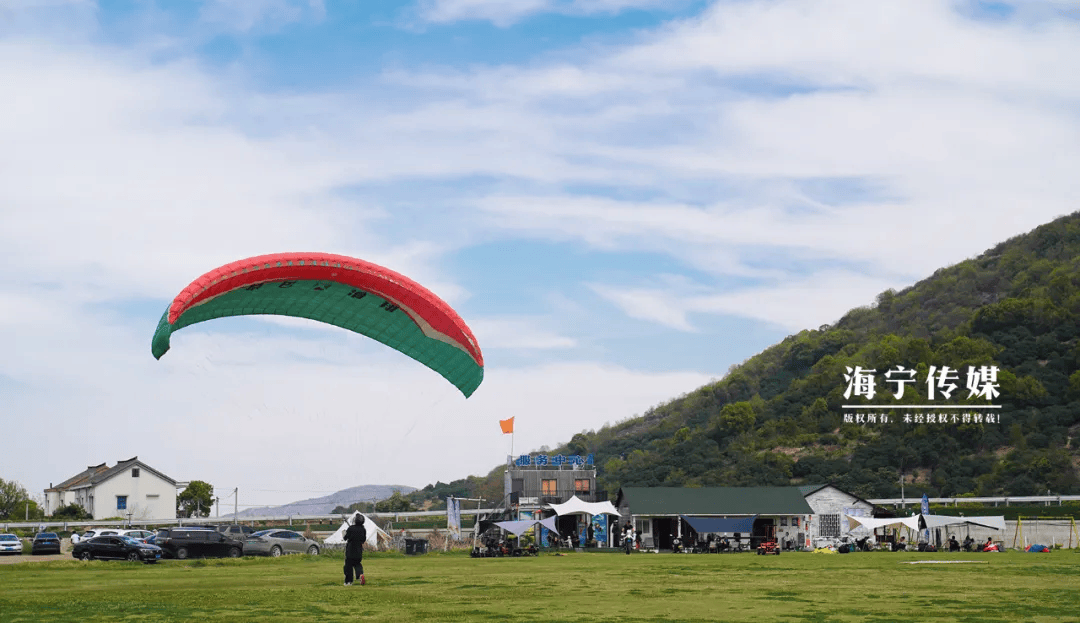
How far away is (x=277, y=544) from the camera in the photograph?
39.5 meters

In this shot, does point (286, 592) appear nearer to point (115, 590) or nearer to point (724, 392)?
point (115, 590)

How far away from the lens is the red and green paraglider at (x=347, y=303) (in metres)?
19.2

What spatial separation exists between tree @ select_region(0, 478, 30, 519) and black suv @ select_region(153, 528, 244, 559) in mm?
54371

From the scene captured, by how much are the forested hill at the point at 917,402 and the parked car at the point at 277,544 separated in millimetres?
54395

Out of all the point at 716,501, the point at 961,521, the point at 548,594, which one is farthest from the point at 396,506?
the point at 548,594

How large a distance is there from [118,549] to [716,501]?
3332 centimetres

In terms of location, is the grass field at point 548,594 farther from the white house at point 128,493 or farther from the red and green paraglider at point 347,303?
A: the white house at point 128,493

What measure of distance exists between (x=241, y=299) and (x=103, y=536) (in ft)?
59.3

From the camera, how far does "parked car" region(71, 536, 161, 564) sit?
34.2 metres

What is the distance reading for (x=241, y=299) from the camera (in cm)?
2105

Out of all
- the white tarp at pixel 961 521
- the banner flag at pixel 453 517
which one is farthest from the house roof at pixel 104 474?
the white tarp at pixel 961 521

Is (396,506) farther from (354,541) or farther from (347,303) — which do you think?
(354,541)

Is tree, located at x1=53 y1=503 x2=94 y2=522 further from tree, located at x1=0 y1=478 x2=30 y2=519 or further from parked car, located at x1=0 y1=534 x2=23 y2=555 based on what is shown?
parked car, located at x1=0 y1=534 x2=23 y2=555

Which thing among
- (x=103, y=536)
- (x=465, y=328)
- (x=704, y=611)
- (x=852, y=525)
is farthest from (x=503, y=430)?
(x=704, y=611)
